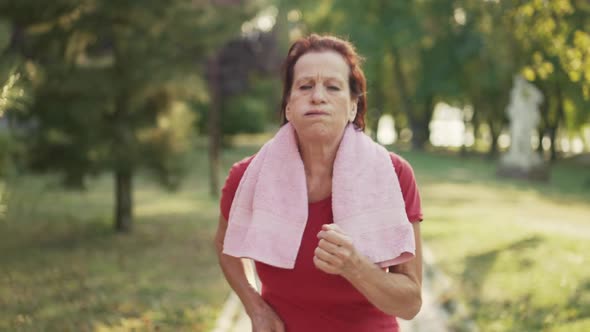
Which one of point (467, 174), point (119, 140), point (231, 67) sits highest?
point (231, 67)

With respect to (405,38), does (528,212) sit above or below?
below

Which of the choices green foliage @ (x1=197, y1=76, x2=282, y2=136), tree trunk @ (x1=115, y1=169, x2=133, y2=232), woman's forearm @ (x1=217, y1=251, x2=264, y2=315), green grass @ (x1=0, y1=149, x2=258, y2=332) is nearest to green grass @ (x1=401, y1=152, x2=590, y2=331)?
green grass @ (x1=0, y1=149, x2=258, y2=332)

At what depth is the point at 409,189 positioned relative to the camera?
2598mm

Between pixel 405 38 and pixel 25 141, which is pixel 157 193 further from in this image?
pixel 405 38

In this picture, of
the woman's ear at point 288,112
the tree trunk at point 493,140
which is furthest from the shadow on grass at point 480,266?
the tree trunk at point 493,140

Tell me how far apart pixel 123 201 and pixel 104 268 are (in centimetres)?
297

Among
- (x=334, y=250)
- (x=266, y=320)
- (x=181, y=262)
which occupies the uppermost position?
(x=334, y=250)

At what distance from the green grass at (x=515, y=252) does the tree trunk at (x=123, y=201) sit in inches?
201

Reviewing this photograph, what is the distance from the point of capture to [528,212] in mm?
16484

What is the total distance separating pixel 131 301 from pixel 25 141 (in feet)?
13.9

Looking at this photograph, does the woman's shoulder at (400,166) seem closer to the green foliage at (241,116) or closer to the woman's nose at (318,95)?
the woman's nose at (318,95)

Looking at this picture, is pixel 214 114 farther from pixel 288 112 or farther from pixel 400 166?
pixel 400 166

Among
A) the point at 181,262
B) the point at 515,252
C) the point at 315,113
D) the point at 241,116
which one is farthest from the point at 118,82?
the point at 241,116

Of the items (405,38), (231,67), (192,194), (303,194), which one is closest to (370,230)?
(303,194)
